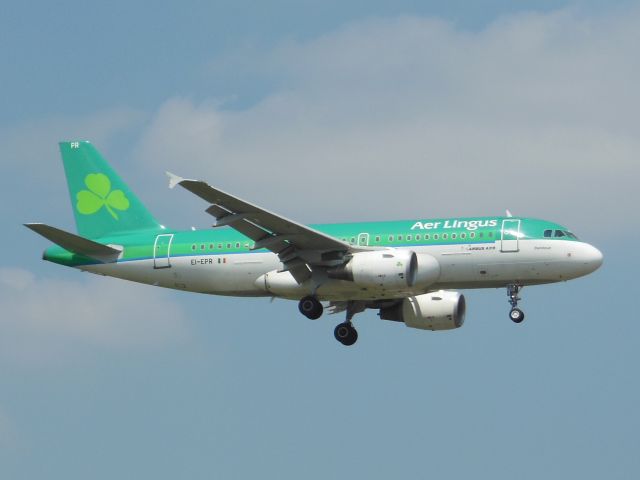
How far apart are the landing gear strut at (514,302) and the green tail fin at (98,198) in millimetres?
13905

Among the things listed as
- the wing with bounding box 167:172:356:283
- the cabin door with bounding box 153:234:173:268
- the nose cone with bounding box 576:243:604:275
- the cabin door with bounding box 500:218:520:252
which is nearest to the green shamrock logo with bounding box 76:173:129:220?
the cabin door with bounding box 153:234:173:268

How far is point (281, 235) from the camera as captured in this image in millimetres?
51938

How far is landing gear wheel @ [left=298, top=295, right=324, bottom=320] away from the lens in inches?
2106

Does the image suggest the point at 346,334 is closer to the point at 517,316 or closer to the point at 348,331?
the point at 348,331

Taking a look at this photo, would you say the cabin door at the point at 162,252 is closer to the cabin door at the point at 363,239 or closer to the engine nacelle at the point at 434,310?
the cabin door at the point at 363,239

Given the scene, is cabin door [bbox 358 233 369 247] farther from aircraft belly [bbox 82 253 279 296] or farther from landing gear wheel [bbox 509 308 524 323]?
landing gear wheel [bbox 509 308 524 323]

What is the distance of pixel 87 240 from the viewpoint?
183ft

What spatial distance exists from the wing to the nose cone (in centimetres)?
777

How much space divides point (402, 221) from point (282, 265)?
4.63m

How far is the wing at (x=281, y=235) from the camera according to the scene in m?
49.4

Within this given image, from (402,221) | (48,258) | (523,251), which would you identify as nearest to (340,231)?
(402,221)

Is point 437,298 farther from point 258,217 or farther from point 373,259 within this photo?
point 258,217

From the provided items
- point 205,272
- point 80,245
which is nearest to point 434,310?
point 205,272

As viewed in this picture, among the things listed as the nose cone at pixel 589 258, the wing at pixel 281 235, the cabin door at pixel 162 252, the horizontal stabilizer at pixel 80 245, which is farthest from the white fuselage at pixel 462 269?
the horizontal stabilizer at pixel 80 245
